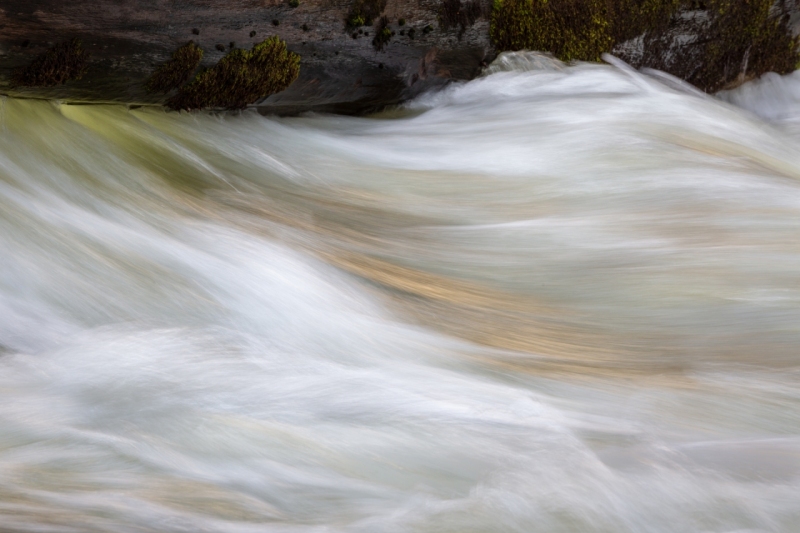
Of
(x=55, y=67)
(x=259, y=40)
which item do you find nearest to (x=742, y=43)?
(x=259, y=40)

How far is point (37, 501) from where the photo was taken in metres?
1.96

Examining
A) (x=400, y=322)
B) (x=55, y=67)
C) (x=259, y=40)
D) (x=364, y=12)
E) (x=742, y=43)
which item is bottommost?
(x=400, y=322)

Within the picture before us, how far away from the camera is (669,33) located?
434cm

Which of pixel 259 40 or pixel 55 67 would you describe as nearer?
pixel 55 67

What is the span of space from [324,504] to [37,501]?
0.71 metres

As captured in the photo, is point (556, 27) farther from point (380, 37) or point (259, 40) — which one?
point (259, 40)

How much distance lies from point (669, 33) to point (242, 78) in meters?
2.34

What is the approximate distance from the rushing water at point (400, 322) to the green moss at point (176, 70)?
161 mm

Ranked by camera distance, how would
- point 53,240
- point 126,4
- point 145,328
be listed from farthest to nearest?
point 126,4
point 53,240
point 145,328

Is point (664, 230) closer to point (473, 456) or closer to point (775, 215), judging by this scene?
point (775, 215)

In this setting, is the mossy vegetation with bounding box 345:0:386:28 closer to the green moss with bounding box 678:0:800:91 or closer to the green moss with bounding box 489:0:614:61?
the green moss with bounding box 489:0:614:61

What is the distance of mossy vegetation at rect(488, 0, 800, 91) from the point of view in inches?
157

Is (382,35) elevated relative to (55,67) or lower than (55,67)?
elevated

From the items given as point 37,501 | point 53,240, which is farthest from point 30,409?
point 53,240
